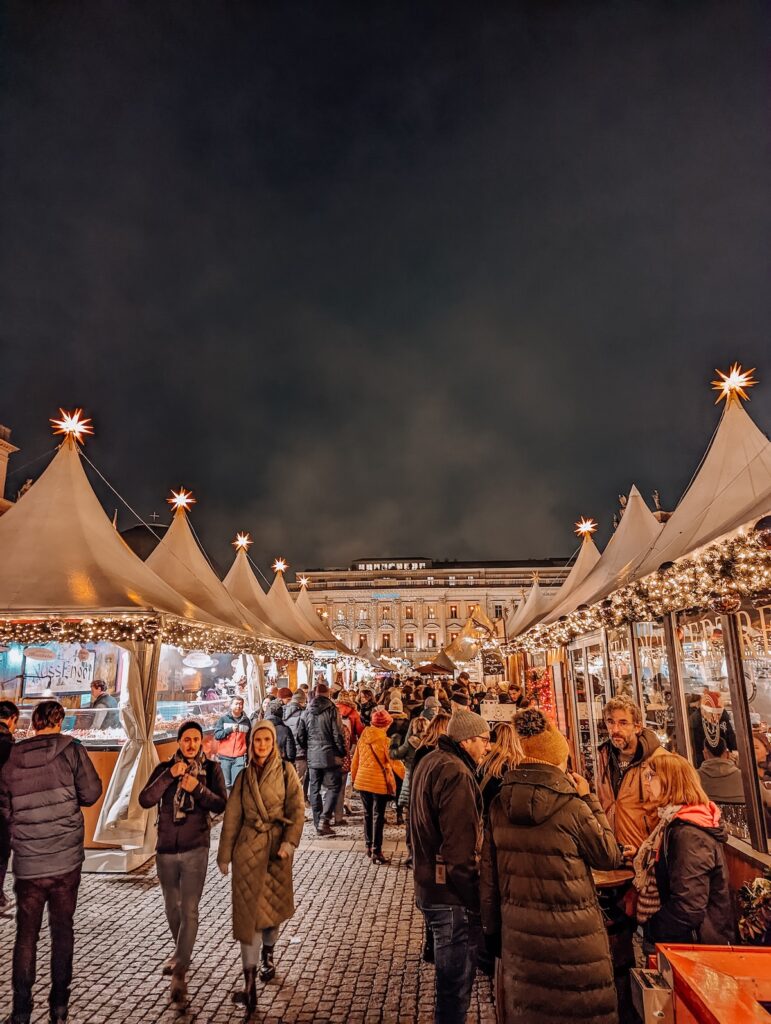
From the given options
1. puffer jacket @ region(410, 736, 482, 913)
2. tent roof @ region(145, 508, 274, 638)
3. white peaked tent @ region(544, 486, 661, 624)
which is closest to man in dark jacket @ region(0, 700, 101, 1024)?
puffer jacket @ region(410, 736, 482, 913)

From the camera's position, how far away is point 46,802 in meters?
3.76

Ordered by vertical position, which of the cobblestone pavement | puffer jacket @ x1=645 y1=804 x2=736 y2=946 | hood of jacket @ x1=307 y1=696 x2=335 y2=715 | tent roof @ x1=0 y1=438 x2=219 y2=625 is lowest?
the cobblestone pavement

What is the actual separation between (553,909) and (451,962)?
1129 millimetres

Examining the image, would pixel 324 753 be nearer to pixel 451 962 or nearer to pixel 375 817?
pixel 375 817

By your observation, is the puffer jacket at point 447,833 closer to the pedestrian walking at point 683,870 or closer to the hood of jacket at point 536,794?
the hood of jacket at point 536,794

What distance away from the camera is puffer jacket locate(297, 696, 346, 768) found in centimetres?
826

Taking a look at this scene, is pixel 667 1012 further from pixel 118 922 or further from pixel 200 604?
pixel 200 604

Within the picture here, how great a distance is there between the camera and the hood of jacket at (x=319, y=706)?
8344mm

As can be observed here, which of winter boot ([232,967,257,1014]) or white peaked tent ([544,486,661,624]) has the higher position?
white peaked tent ([544,486,661,624])

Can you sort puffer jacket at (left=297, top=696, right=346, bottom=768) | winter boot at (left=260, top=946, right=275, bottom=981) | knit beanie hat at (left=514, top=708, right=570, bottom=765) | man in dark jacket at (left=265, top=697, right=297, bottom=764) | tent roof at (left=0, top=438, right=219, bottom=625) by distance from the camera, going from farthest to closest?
man in dark jacket at (left=265, top=697, right=297, bottom=764) → puffer jacket at (left=297, top=696, right=346, bottom=768) → tent roof at (left=0, top=438, right=219, bottom=625) → winter boot at (left=260, top=946, right=275, bottom=981) → knit beanie hat at (left=514, top=708, right=570, bottom=765)

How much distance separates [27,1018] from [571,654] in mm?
11921

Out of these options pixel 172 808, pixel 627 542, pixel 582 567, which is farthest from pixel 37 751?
pixel 582 567

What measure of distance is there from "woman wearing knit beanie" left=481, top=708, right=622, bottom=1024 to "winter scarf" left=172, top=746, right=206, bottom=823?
7.60ft

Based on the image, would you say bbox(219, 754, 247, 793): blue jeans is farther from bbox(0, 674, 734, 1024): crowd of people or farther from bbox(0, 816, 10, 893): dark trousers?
bbox(0, 674, 734, 1024): crowd of people
